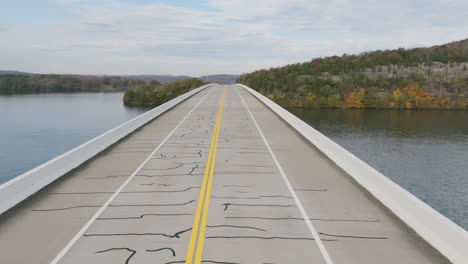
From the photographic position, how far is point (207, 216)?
9.12 meters

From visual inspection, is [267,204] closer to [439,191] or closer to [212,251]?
[212,251]

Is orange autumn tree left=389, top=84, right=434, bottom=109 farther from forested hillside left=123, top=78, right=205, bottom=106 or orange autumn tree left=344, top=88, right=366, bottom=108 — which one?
forested hillside left=123, top=78, right=205, bottom=106

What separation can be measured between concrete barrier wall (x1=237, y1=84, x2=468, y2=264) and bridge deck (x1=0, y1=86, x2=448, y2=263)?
0.71 ft

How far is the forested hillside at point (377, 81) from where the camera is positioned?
336 feet

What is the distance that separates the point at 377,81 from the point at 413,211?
4744 inches

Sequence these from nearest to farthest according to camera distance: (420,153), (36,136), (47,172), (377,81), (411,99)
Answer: (47,172), (420,153), (36,136), (411,99), (377,81)

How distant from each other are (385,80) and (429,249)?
122397 millimetres

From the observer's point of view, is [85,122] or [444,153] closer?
[444,153]

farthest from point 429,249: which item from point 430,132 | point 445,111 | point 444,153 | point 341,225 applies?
point 445,111

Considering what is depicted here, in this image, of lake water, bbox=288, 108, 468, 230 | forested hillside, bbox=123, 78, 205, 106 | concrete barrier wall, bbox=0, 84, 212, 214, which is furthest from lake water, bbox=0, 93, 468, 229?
forested hillside, bbox=123, 78, 205, 106

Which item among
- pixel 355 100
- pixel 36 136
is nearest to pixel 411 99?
pixel 355 100

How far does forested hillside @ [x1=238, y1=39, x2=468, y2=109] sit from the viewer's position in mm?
102375

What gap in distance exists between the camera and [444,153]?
4062 cm

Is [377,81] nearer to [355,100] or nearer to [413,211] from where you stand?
[355,100]
